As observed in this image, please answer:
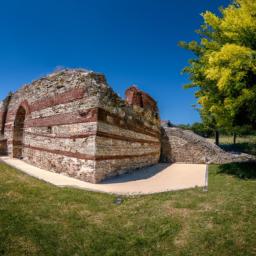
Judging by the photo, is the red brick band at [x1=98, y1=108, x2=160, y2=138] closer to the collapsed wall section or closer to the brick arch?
the collapsed wall section

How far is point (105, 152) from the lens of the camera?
7.54 metres

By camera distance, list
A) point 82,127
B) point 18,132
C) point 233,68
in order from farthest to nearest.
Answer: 1. point 18,132
2. point 82,127
3. point 233,68

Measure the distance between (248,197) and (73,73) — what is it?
716 cm

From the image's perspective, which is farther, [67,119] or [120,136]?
[120,136]

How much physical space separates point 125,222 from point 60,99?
603cm

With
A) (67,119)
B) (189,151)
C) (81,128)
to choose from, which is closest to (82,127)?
(81,128)

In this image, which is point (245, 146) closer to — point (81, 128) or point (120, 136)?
point (120, 136)

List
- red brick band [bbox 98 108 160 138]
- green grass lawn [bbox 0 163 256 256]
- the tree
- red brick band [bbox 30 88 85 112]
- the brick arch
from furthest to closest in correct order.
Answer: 1. the brick arch
2. red brick band [bbox 30 88 85 112]
3. red brick band [bbox 98 108 160 138]
4. the tree
5. green grass lawn [bbox 0 163 256 256]

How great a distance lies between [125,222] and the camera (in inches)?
166

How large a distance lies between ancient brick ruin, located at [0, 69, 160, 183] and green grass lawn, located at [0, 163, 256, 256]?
195 centimetres

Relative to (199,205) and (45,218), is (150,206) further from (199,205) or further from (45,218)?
(45,218)

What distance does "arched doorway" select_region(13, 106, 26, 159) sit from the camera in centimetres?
1224

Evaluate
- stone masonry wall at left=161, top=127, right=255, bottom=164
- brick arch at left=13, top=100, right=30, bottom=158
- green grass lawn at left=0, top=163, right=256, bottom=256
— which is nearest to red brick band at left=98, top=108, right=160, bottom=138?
green grass lawn at left=0, top=163, right=256, bottom=256

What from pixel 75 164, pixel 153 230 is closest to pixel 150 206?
pixel 153 230
